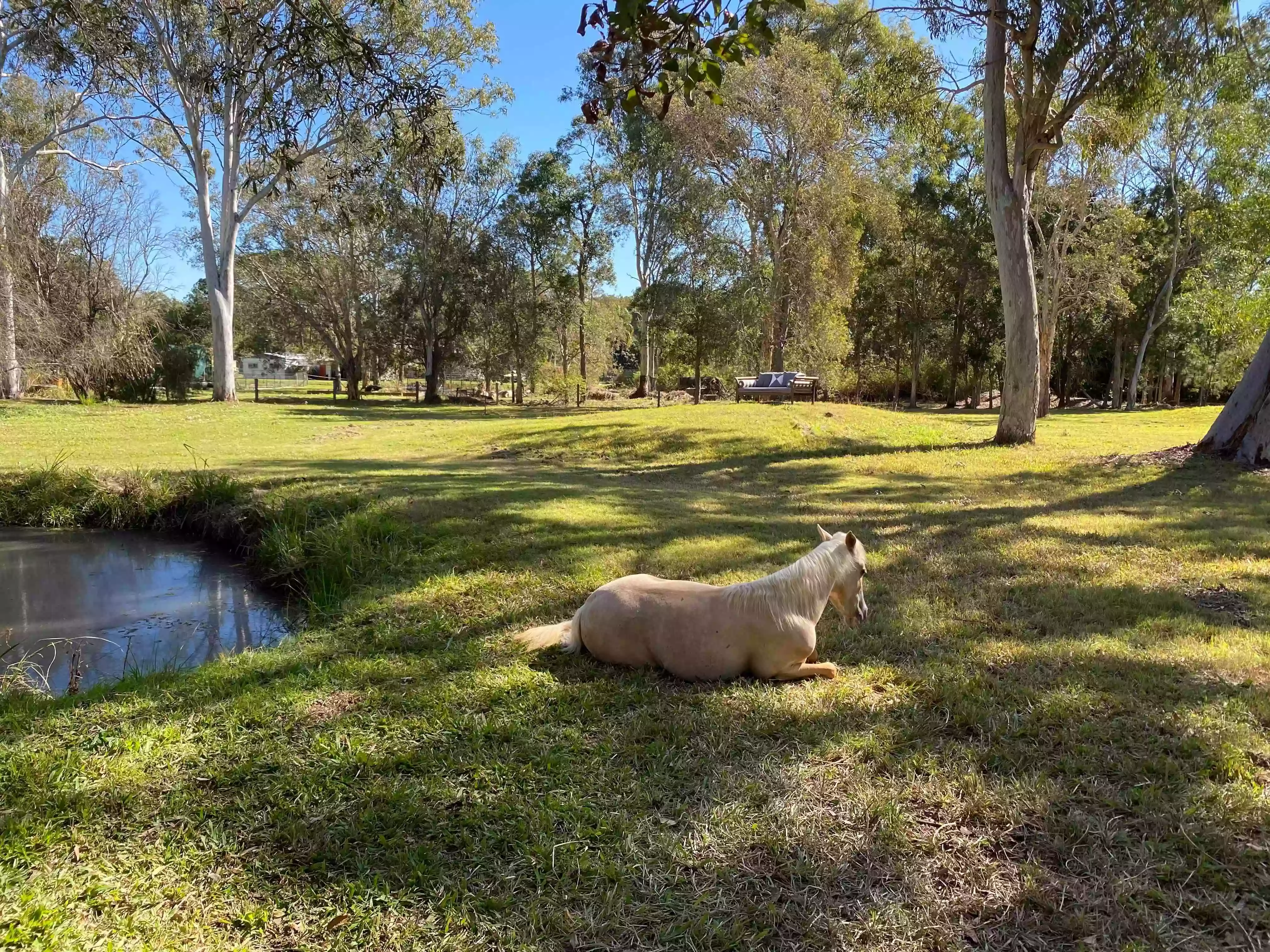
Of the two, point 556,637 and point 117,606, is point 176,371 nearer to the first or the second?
point 117,606

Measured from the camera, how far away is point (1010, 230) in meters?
12.0

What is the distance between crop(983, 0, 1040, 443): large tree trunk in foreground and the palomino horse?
9893mm

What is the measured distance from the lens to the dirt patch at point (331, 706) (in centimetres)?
351

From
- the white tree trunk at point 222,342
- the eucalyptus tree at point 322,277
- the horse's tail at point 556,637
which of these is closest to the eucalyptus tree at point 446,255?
the eucalyptus tree at point 322,277

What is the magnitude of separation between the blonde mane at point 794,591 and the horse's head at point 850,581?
44 millimetres

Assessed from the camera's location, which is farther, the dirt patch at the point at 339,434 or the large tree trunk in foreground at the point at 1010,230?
the dirt patch at the point at 339,434

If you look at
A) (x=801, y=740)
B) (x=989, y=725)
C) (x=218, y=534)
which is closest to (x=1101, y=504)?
(x=989, y=725)

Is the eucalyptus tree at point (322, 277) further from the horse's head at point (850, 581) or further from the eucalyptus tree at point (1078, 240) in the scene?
the horse's head at point (850, 581)

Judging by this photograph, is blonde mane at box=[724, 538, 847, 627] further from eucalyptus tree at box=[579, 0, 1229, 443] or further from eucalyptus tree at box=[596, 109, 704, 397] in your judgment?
eucalyptus tree at box=[596, 109, 704, 397]

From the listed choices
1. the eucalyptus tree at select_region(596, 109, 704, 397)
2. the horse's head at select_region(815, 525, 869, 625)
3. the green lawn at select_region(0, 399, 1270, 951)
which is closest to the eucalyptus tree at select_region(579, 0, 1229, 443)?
the green lawn at select_region(0, 399, 1270, 951)

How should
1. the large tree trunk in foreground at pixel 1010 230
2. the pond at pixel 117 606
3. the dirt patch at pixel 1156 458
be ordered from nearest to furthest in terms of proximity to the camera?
the pond at pixel 117 606
the dirt patch at pixel 1156 458
the large tree trunk in foreground at pixel 1010 230

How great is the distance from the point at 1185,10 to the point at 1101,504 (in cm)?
794

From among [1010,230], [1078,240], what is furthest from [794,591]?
[1078,240]

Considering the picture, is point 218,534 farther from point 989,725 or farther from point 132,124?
point 132,124
